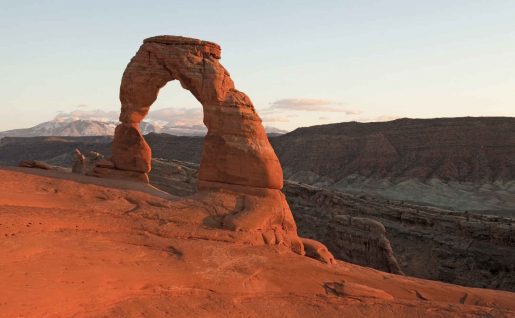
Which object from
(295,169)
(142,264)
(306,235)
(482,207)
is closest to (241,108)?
(142,264)

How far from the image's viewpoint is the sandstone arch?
13.8 metres

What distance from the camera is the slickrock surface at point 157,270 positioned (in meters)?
8.03

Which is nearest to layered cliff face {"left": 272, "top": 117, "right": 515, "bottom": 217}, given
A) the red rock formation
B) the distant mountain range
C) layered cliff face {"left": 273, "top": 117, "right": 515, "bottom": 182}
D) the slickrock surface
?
layered cliff face {"left": 273, "top": 117, "right": 515, "bottom": 182}

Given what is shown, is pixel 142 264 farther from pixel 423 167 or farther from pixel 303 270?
pixel 423 167

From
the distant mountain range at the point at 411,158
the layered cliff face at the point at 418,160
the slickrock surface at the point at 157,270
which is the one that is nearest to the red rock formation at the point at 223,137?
the slickrock surface at the point at 157,270

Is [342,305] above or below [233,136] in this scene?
below

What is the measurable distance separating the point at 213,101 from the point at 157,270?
6.20 metres

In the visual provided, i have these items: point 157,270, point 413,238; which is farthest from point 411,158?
point 157,270

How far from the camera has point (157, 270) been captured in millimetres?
9344

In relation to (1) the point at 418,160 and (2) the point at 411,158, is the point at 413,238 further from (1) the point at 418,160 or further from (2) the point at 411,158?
(2) the point at 411,158

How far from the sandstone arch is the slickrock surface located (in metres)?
1.09

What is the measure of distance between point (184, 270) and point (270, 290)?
1.92m

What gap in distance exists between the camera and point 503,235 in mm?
27078

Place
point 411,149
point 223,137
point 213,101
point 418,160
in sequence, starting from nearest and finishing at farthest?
1. point 223,137
2. point 213,101
3. point 418,160
4. point 411,149
